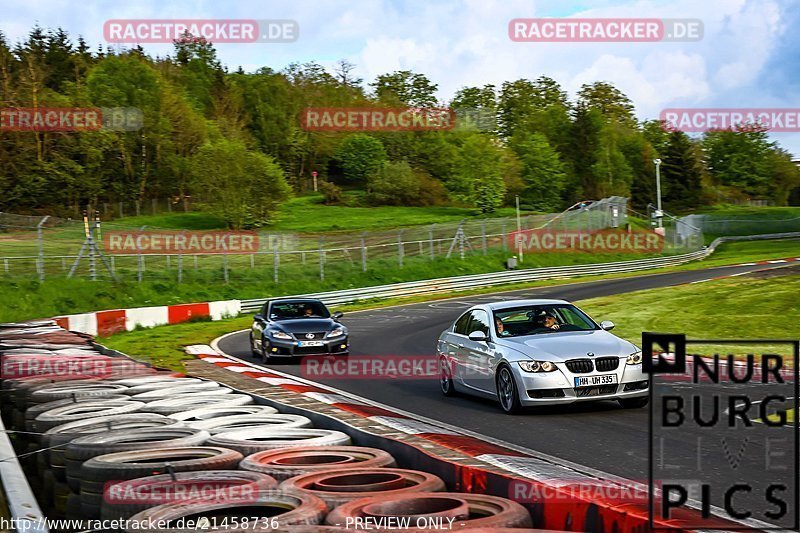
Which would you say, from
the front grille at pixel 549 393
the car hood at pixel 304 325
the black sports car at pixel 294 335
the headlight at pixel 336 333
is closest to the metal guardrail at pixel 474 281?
the black sports car at pixel 294 335

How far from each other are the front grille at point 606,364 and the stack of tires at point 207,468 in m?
4.20

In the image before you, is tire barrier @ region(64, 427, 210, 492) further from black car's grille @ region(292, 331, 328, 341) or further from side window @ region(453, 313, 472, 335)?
black car's grille @ region(292, 331, 328, 341)

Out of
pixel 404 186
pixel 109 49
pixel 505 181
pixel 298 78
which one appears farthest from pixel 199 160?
pixel 298 78

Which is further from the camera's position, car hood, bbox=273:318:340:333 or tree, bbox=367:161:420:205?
tree, bbox=367:161:420:205

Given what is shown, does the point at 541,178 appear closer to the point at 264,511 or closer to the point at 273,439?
the point at 273,439

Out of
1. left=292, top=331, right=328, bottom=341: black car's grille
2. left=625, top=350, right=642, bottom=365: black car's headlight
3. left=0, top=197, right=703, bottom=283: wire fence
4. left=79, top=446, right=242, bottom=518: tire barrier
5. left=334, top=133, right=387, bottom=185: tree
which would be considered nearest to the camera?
left=79, top=446, right=242, bottom=518: tire barrier

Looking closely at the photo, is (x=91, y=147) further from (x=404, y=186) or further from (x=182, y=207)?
(x=404, y=186)

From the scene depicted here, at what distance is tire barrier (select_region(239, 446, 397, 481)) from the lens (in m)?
5.84

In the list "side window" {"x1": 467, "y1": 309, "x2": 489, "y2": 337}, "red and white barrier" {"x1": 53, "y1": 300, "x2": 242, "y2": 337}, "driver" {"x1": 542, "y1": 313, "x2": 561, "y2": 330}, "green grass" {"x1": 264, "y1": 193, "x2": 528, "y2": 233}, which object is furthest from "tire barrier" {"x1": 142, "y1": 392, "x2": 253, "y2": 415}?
"green grass" {"x1": 264, "y1": 193, "x2": 528, "y2": 233}

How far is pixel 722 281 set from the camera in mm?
34875

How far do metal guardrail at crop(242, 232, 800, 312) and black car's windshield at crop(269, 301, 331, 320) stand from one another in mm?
16543

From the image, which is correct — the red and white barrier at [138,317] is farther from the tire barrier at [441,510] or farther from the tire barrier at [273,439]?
the tire barrier at [441,510]

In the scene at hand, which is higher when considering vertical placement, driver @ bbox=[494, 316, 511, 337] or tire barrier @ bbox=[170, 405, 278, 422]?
driver @ bbox=[494, 316, 511, 337]

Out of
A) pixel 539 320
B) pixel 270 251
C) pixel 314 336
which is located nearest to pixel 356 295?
pixel 270 251
